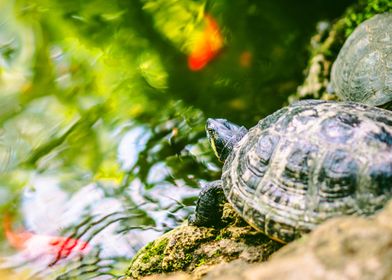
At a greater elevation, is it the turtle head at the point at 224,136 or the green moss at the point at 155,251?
the turtle head at the point at 224,136

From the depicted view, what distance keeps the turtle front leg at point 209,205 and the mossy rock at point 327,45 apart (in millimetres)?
2054

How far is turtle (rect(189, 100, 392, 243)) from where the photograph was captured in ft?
6.65

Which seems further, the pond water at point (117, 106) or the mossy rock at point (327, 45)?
the mossy rock at point (327, 45)

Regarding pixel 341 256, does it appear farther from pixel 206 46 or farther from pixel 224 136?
pixel 206 46

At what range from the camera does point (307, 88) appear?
4.59 meters

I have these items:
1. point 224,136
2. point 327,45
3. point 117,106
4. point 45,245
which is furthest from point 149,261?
point 327,45

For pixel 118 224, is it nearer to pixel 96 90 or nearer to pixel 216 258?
pixel 216 258

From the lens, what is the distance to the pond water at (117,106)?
139 inches

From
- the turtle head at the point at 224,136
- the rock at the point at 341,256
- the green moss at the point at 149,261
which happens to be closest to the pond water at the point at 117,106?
the green moss at the point at 149,261

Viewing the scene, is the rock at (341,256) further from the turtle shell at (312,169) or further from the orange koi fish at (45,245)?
the orange koi fish at (45,245)

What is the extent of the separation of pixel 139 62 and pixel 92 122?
113 cm

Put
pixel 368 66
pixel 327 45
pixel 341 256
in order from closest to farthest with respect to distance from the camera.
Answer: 1. pixel 341 256
2. pixel 368 66
3. pixel 327 45

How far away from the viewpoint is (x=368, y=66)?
3.78 metres

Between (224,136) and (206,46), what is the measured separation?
9.64 ft
